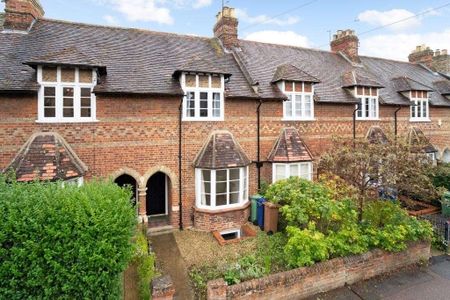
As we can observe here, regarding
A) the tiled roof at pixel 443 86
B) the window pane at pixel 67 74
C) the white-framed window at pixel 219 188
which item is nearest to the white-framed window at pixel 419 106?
the tiled roof at pixel 443 86

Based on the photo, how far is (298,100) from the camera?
1473 centimetres

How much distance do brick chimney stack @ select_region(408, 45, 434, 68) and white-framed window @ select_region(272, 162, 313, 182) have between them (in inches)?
807

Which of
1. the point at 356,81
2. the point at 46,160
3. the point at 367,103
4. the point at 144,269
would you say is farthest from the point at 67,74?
the point at 367,103

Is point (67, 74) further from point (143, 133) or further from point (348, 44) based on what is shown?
point (348, 44)

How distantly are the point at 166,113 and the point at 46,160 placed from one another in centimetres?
485

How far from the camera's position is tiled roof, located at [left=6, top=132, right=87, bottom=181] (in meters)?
9.34

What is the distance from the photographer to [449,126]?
20422 mm

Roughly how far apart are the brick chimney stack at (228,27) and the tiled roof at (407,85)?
38.8ft

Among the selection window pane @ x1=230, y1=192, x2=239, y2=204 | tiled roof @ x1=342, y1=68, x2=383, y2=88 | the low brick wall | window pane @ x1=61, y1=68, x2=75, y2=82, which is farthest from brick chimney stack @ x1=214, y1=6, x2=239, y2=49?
the low brick wall

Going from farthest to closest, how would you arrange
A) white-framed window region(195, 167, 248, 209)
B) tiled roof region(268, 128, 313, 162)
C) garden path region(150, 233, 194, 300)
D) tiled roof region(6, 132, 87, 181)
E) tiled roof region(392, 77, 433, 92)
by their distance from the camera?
tiled roof region(392, 77, 433, 92), tiled roof region(268, 128, 313, 162), white-framed window region(195, 167, 248, 209), tiled roof region(6, 132, 87, 181), garden path region(150, 233, 194, 300)

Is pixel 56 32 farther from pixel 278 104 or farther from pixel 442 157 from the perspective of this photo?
pixel 442 157

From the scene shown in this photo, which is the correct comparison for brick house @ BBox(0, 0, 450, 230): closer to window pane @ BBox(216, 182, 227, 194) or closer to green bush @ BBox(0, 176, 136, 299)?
window pane @ BBox(216, 182, 227, 194)

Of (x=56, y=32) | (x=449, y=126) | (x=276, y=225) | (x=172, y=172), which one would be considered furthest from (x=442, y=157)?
(x=56, y=32)

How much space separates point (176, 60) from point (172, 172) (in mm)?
5983
